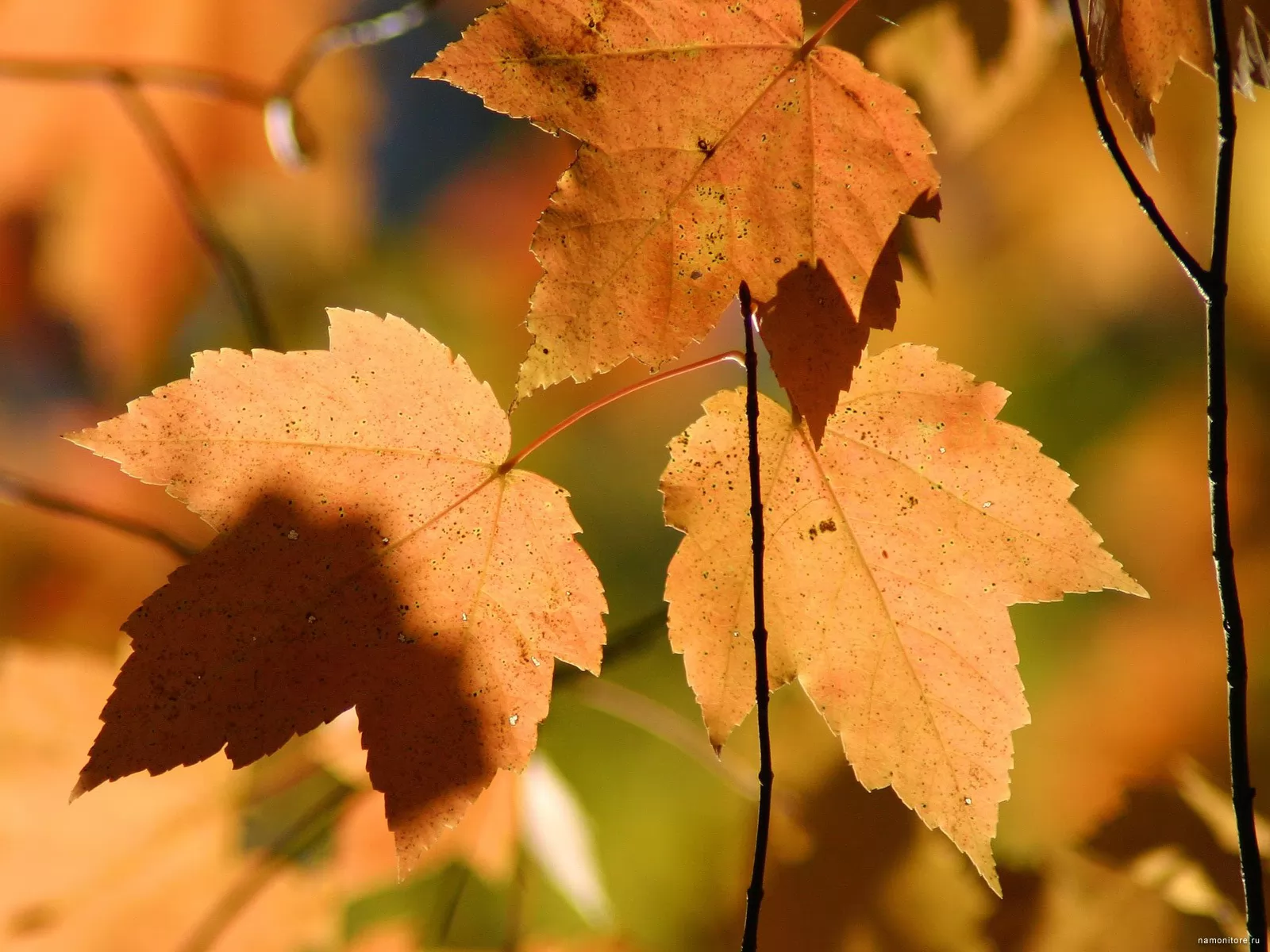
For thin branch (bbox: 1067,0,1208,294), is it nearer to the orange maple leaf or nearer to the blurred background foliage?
the orange maple leaf

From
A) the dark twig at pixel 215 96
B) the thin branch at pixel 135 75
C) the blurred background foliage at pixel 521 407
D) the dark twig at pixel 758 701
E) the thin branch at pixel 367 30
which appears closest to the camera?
the dark twig at pixel 758 701

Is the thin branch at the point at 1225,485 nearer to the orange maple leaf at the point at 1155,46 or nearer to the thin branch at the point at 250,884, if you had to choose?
the orange maple leaf at the point at 1155,46

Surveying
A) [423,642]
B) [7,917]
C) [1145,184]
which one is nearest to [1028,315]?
[1145,184]

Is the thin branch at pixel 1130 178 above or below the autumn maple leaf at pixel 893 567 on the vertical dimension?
above

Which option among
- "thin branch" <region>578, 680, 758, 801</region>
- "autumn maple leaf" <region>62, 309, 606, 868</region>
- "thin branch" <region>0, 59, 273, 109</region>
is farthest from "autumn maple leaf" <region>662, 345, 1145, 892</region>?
"thin branch" <region>0, 59, 273, 109</region>

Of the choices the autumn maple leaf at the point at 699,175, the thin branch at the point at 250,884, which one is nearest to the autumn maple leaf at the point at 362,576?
the autumn maple leaf at the point at 699,175
